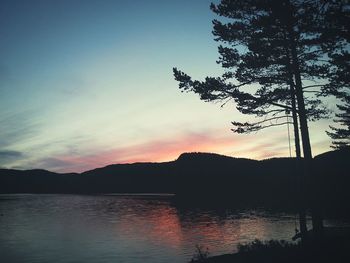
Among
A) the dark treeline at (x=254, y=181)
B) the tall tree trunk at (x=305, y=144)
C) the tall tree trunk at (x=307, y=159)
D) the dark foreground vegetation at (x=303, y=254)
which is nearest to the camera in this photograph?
the dark foreground vegetation at (x=303, y=254)

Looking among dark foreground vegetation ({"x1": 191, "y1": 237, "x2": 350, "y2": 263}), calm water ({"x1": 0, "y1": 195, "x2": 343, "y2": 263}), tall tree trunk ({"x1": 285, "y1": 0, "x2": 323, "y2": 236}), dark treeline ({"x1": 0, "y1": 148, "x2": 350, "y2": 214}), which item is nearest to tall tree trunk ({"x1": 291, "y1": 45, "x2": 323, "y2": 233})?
tall tree trunk ({"x1": 285, "y1": 0, "x2": 323, "y2": 236})

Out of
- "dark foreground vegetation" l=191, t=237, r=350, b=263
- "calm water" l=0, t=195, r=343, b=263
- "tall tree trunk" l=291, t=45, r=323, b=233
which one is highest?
"tall tree trunk" l=291, t=45, r=323, b=233

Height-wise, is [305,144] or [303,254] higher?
[305,144]

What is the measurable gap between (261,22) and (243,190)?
12001 centimetres

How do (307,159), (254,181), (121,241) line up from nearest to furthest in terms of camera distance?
1. (307,159)
2. (121,241)
3. (254,181)

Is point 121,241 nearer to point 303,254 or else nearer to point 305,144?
point 305,144

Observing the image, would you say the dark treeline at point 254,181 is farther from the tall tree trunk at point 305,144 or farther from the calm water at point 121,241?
the tall tree trunk at point 305,144

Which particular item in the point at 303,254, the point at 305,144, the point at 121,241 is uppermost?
the point at 305,144

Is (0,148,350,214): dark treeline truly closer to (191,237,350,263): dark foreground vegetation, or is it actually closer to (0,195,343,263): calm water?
(0,195,343,263): calm water

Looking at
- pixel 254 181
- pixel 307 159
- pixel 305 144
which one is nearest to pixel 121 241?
pixel 307 159

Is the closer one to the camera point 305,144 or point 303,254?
point 303,254

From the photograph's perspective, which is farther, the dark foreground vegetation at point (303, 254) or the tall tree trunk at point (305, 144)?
the tall tree trunk at point (305, 144)

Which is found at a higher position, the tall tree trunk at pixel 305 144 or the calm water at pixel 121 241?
the tall tree trunk at pixel 305 144

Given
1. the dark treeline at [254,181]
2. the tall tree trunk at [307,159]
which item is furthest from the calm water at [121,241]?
the dark treeline at [254,181]
